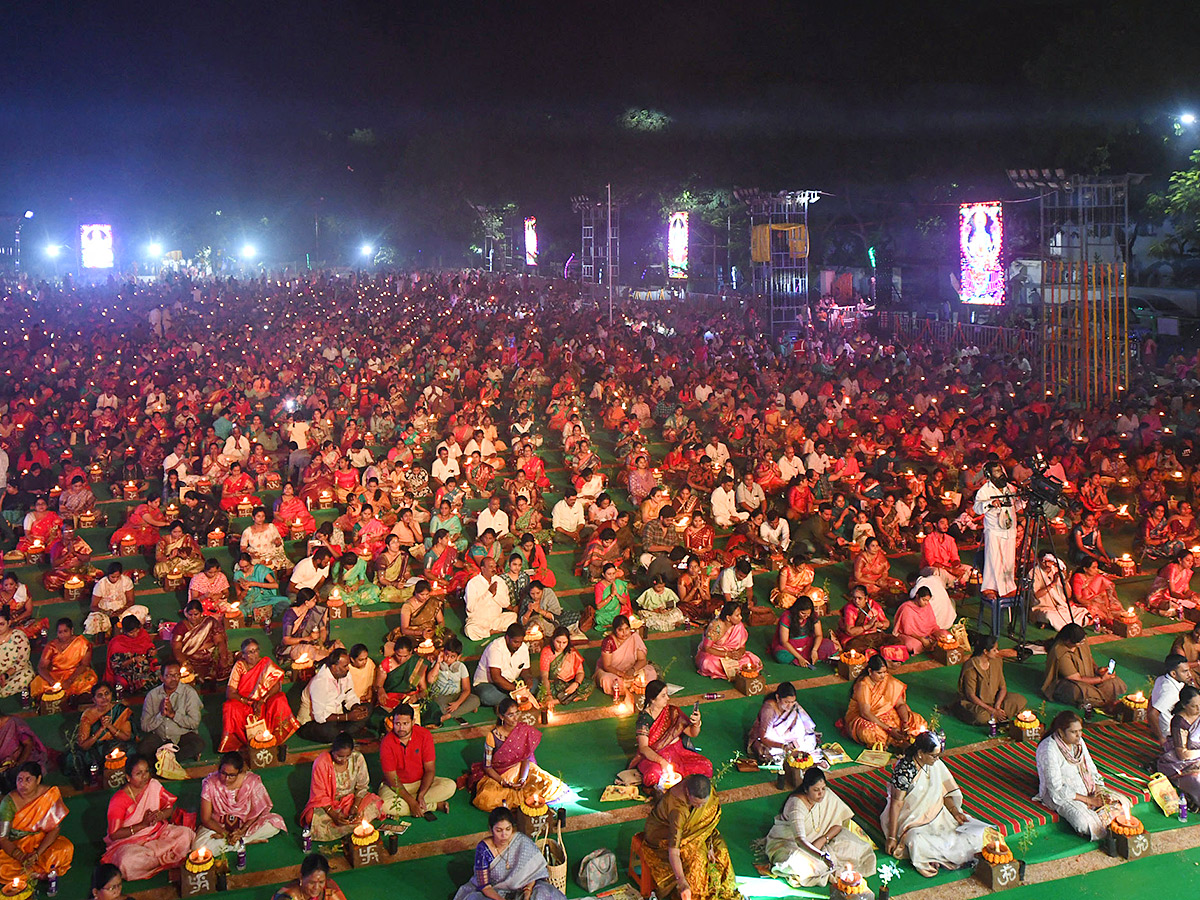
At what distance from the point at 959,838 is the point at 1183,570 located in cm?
570

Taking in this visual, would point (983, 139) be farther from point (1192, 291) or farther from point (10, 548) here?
point (10, 548)

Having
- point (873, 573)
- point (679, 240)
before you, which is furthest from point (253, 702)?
point (679, 240)

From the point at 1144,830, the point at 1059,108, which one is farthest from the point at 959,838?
the point at 1059,108

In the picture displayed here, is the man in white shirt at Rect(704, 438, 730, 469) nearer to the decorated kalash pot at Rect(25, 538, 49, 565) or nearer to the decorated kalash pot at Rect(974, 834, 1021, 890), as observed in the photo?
the decorated kalash pot at Rect(25, 538, 49, 565)

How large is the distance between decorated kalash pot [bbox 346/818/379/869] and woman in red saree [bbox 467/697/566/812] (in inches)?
36.5

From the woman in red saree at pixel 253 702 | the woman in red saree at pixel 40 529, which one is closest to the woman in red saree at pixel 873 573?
the woman in red saree at pixel 253 702

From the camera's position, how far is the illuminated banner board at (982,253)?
22281mm

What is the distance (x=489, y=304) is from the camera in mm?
36062

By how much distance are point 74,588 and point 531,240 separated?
37.1 meters

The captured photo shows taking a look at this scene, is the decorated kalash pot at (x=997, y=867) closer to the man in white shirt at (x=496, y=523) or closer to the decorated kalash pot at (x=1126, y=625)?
the decorated kalash pot at (x=1126, y=625)

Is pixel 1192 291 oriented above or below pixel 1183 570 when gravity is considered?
above

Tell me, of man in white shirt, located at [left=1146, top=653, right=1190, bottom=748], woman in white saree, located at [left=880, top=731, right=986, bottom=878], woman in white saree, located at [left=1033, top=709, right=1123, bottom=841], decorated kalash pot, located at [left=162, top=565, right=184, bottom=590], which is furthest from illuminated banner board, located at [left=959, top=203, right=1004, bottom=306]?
woman in white saree, located at [left=880, top=731, right=986, bottom=878]

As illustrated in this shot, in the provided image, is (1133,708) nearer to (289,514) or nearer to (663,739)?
(663,739)

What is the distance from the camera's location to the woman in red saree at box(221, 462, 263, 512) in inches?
554
